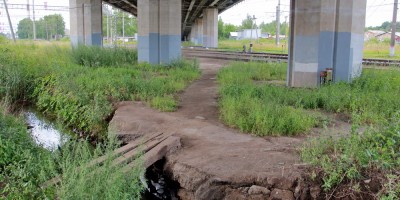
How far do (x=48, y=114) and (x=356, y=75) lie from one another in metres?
10.6

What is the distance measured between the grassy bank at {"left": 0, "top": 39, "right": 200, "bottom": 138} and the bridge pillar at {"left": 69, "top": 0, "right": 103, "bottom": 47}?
35.9 ft

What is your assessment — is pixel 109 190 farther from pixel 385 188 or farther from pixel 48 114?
pixel 48 114

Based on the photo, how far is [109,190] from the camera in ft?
14.5

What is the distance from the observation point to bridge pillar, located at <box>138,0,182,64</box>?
1988cm

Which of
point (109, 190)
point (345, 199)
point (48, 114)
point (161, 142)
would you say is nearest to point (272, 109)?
point (161, 142)

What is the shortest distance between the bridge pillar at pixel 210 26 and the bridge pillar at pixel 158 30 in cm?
3361

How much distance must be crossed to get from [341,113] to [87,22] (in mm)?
23337

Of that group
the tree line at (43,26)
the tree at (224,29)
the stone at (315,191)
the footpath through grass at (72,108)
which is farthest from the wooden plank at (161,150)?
the tree at (224,29)

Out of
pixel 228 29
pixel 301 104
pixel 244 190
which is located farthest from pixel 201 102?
pixel 228 29

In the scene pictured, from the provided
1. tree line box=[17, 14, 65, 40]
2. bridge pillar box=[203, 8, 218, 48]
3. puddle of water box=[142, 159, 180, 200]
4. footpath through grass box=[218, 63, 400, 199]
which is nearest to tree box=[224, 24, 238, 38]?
tree line box=[17, 14, 65, 40]

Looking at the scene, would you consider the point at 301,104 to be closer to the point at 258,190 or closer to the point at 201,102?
the point at 201,102

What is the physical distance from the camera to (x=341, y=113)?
31.6ft

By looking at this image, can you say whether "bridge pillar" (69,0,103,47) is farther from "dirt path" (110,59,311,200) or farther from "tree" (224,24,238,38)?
"tree" (224,24,238,38)

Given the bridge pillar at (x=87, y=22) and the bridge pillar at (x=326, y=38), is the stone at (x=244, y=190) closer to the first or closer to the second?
the bridge pillar at (x=326, y=38)
